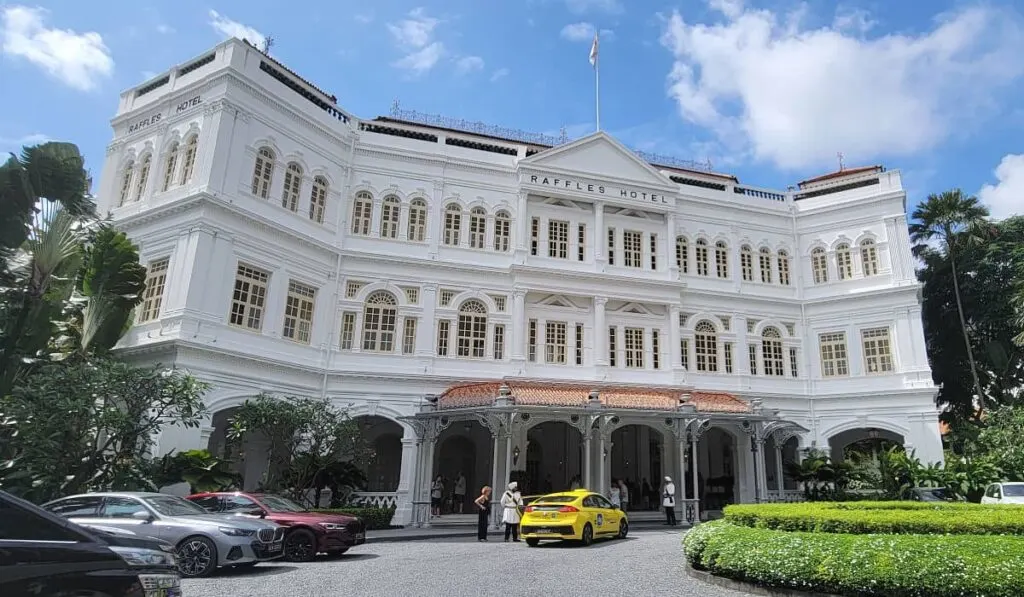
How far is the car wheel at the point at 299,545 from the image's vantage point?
12.8m

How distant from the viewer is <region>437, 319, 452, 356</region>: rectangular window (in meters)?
25.1

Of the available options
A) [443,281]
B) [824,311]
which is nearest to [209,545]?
[443,281]

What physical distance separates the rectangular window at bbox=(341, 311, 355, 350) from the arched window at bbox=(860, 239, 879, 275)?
22727 millimetres

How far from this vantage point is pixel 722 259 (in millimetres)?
30578

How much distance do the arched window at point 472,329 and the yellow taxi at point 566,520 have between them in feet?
33.3

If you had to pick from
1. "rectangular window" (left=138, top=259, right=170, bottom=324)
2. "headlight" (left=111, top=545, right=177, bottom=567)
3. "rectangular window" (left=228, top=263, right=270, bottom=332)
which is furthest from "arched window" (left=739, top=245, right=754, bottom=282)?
"headlight" (left=111, top=545, right=177, bottom=567)

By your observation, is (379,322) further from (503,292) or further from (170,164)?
(170,164)

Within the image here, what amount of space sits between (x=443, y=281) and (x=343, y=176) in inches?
223

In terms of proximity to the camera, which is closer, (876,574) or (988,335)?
(876,574)

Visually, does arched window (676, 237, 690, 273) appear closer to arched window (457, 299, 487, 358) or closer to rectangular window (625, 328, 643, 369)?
rectangular window (625, 328, 643, 369)

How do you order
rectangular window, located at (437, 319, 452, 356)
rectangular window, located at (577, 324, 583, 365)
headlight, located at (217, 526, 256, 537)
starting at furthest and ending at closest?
rectangular window, located at (577, 324, 583, 365)
rectangular window, located at (437, 319, 452, 356)
headlight, located at (217, 526, 256, 537)

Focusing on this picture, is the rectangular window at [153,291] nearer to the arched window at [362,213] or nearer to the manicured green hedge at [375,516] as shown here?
the arched window at [362,213]

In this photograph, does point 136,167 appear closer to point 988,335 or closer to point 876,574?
point 876,574

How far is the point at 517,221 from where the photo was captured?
27156mm
